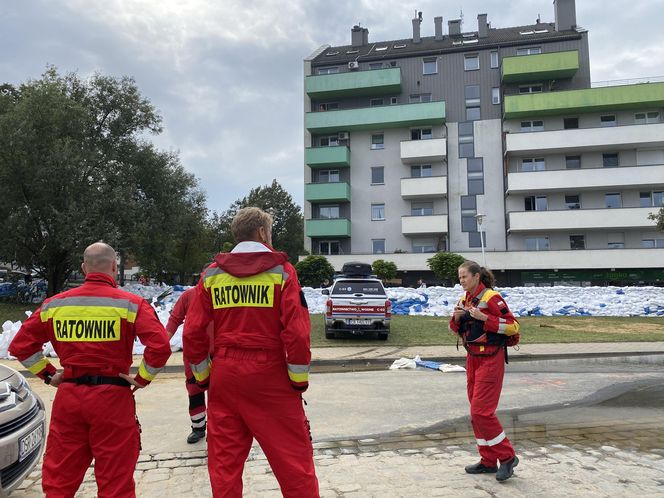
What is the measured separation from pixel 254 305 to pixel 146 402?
213 inches

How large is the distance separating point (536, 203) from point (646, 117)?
9959mm

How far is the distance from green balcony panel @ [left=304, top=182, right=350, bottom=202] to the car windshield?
2440 cm

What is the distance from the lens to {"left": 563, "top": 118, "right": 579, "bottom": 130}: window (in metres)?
37.4

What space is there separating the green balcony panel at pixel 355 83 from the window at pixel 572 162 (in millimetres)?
13789

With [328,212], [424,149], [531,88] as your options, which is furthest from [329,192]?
[531,88]

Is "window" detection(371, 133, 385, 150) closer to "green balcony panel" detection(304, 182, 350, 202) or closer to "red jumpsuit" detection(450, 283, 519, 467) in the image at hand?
"green balcony panel" detection(304, 182, 350, 202)

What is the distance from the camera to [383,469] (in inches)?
171

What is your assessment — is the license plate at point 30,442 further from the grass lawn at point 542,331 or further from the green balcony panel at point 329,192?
the green balcony panel at point 329,192

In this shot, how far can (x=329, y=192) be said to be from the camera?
128 ft

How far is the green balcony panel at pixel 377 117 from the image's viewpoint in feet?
124

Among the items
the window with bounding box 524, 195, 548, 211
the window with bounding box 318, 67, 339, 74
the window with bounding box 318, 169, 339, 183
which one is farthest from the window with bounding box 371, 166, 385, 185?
the window with bounding box 524, 195, 548, 211

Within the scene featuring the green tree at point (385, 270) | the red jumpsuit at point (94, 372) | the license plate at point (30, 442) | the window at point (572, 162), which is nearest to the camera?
the red jumpsuit at point (94, 372)

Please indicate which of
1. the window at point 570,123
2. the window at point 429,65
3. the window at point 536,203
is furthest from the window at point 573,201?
the window at point 429,65

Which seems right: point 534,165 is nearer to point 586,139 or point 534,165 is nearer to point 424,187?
point 586,139
